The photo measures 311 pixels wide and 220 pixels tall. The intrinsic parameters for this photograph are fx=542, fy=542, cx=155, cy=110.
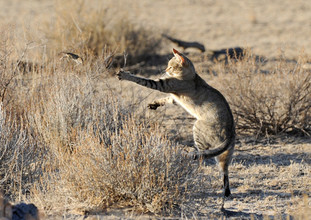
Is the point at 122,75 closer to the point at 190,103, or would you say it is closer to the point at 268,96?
the point at 190,103

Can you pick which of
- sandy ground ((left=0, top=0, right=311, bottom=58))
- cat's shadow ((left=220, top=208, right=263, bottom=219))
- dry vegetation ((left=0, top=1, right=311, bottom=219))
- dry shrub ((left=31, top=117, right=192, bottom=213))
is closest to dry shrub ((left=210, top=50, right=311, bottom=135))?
dry vegetation ((left=0, top=1, right=311, bottom=219))

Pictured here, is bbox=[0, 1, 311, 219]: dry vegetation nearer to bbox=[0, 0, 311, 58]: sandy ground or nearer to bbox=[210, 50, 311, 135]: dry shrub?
bbox=[210, 50, 311, 135]: dry shrub

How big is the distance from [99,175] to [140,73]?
21.1 ft

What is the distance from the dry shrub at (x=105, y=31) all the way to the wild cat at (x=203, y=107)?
4677 millimetres

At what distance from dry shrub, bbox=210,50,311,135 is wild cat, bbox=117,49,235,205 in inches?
79.4

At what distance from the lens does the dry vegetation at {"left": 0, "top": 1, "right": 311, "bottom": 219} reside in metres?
5.05

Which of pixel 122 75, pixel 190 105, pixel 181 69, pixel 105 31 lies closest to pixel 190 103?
pixel 190 105

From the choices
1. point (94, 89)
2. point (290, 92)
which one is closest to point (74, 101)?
point (94, 89)

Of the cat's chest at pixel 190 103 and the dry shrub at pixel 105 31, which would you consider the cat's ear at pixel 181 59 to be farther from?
the dry shrub at pixel 105 31

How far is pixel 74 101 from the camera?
6.62m

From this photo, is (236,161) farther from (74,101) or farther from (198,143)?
Result: (74,101)

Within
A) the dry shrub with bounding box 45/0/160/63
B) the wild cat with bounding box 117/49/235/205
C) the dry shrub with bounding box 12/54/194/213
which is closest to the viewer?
the dry shrub with bounding box 12/54/194/213

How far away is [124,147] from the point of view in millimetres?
5062

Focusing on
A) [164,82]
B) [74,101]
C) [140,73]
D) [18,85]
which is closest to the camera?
[164,82]
